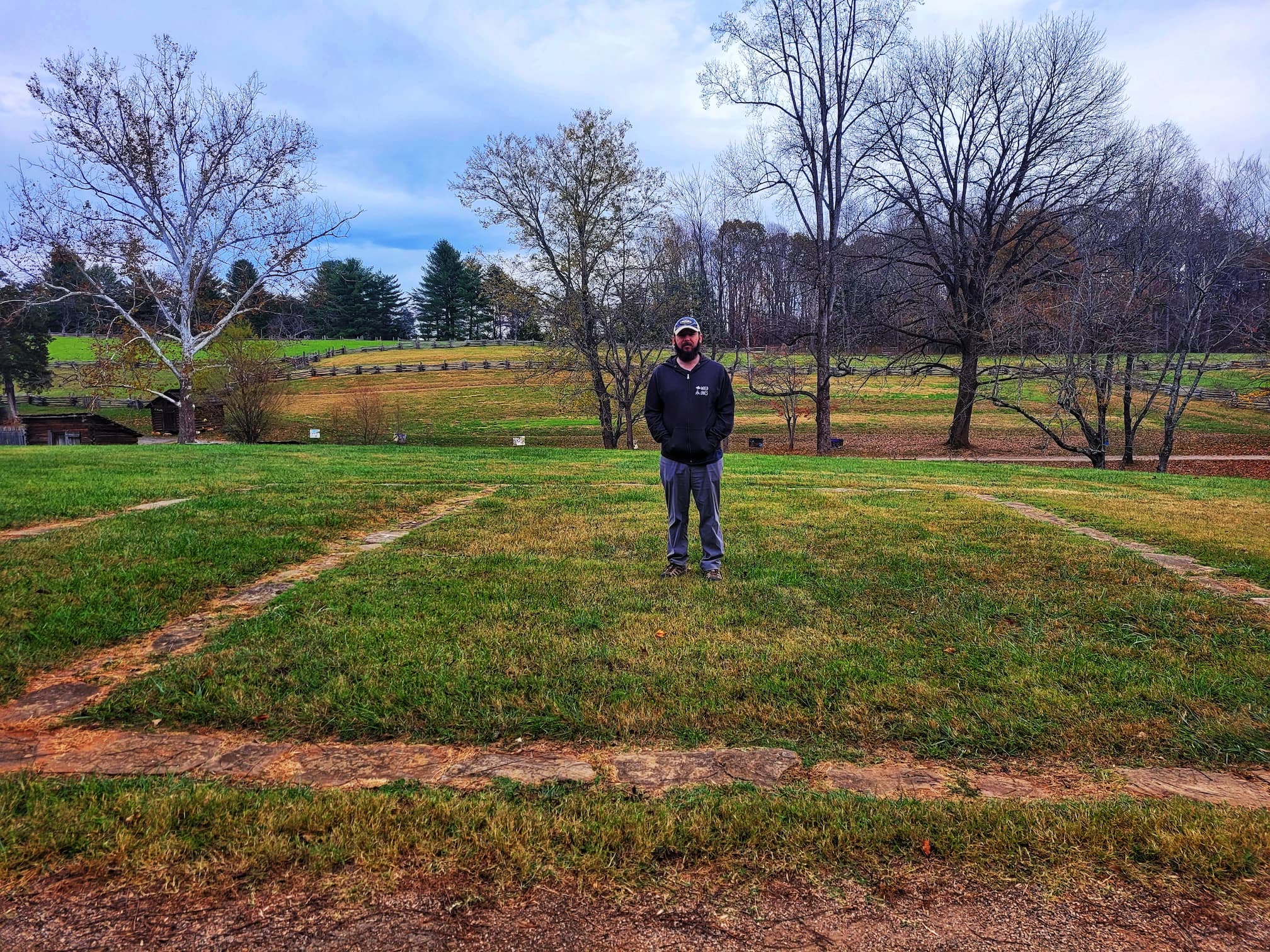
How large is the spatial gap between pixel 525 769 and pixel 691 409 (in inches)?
125

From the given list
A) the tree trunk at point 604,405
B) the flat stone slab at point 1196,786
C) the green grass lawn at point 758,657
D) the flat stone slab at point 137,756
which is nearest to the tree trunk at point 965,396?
the tree trunk at point 604,405

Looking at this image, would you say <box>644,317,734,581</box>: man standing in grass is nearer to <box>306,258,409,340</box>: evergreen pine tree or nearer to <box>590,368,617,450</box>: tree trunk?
<box>590,368,617,450</box>: tree trunk

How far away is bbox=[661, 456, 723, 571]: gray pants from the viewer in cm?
536

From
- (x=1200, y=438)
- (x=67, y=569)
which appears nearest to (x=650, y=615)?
(x=67, y=569)

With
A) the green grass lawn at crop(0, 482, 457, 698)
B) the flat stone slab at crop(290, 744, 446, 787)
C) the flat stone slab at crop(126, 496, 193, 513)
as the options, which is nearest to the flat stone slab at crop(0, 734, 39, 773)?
the green grass lawn at crop(0, 482, 457, 698)

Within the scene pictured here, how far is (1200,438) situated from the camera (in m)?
26.9

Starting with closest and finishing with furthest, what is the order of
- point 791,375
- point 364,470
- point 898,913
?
A: point 898,913 → point 364,470 → point 791,375

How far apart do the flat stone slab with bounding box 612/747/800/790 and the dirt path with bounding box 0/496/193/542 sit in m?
6.18

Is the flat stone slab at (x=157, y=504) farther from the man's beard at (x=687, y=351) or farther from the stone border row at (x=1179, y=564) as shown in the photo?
the stone border row at (x=1179, y=564)

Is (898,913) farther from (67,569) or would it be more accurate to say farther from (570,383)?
(570,383)

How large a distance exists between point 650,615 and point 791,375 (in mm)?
23251

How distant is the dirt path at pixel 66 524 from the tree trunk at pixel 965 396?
2124 centimetres

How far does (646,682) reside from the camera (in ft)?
11.3

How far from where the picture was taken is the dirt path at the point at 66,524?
6000 mm
